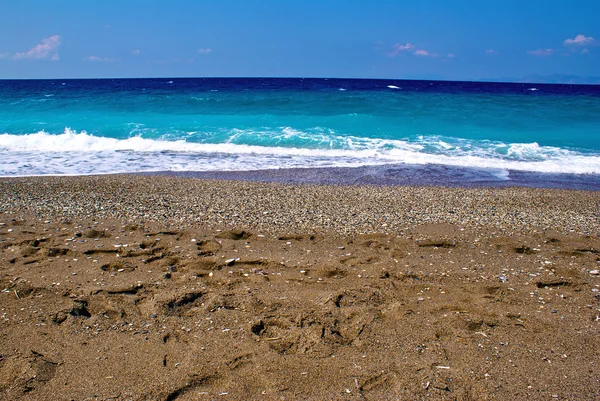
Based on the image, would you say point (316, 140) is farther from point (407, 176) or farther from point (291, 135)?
point (407, 176)

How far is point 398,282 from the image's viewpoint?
4551 millimetres

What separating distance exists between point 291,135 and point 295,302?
14132mm

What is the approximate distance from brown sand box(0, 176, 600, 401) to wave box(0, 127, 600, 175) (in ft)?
18.1

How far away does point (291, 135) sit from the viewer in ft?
58.5

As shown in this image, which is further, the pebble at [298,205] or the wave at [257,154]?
the wave at [257,154]

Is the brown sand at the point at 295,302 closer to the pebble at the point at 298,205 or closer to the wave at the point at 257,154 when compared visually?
the pebble at the point at 298,205

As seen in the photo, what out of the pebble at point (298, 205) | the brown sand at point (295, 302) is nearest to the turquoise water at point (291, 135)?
the pebble at point (298, 205)

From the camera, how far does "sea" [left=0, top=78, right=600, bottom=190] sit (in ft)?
38.5

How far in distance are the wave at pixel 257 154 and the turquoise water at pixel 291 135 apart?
0.03m

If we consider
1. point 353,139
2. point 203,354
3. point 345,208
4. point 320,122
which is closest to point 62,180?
point 345,208

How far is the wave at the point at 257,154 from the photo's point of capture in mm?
12516

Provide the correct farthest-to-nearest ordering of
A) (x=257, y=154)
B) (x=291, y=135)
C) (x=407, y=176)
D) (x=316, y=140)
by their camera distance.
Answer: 1. (x=291, y=135)
2. (x=316, y=140)
3. (x=257, y=154)
4. (x=407, y=176)

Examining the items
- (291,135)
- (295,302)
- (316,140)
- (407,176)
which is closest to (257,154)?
(316,140)

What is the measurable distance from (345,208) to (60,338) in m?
4.66
